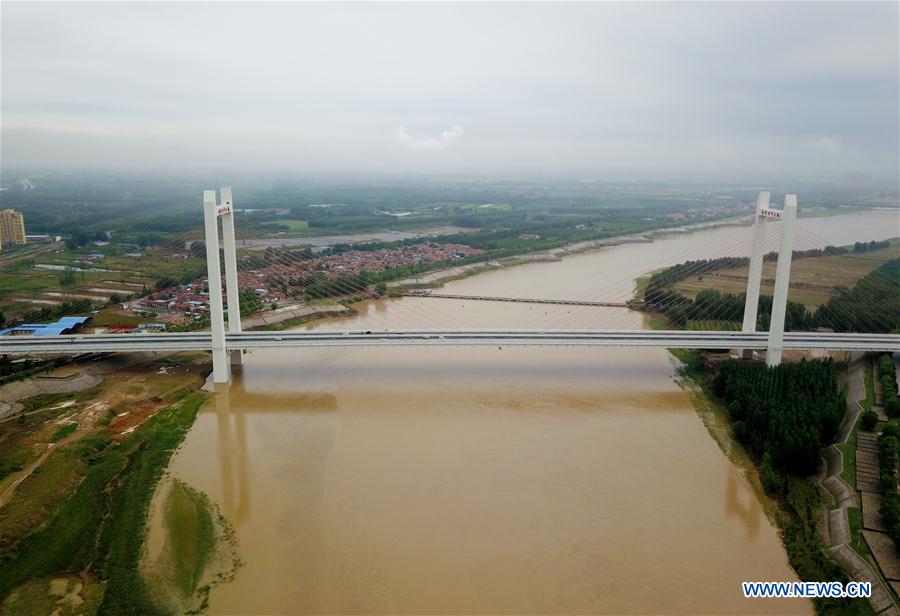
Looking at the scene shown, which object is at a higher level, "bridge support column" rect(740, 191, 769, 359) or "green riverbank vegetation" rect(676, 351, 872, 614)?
"bridge support column" rect(740, 191, 769, 359)

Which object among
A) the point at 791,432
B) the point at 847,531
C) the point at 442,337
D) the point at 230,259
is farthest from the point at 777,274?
the point at 230,259

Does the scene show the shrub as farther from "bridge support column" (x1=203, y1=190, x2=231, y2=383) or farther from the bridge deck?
"bridge support column" (x1=203, y1=190, x2=231, y2=383)

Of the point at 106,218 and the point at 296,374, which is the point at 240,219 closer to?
the point at 106,218

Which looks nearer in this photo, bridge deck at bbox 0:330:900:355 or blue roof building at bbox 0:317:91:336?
bridge deck at bbox 0:330:900:355

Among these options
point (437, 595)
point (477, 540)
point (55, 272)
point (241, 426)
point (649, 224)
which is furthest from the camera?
point (649, 224)

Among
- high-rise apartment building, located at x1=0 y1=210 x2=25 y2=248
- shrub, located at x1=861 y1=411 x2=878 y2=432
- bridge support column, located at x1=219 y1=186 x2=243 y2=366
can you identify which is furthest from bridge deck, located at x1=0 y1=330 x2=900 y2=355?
high-rise apartment building, located at x1=0 y1=210 x2=25 y2=248

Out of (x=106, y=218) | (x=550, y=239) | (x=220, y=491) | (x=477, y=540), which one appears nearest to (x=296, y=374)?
(x=220, y=491)

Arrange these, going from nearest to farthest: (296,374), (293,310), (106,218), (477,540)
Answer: (477,540) → (296,374) → (293,310) → (106,218)
